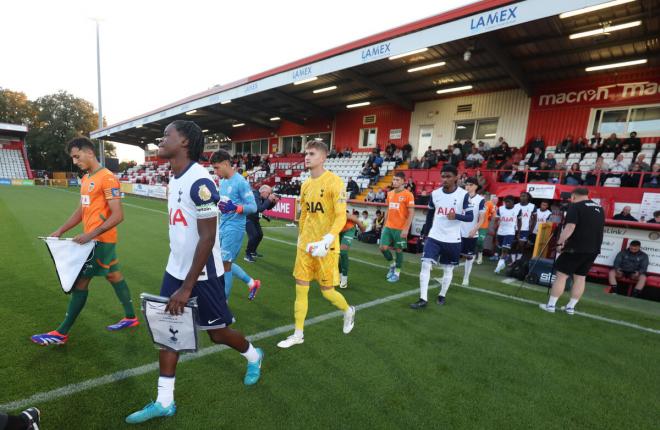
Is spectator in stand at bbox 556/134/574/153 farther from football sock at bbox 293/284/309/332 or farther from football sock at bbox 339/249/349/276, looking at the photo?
football sock at bbox 293/284/309/332

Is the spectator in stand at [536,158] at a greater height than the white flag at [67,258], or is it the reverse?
the spectator in stand at [536,158]

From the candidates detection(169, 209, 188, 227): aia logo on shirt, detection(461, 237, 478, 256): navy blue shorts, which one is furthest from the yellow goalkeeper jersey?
detection(461, 237, 478, 256): navy blue shorts

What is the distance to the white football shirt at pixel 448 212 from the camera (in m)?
4.66

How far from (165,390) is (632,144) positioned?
51.4 ft

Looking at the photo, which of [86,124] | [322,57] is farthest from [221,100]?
[86,124]

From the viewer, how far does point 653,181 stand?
29.9ft

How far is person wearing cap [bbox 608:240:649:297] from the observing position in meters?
6.57

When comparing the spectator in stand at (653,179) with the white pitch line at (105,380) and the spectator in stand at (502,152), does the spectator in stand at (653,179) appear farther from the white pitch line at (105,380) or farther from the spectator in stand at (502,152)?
the white pitch line at (105,380)

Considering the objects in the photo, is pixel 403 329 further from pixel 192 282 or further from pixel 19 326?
pixel 19 326

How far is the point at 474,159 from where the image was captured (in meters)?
13.9

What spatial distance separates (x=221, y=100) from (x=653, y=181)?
19.9 metres

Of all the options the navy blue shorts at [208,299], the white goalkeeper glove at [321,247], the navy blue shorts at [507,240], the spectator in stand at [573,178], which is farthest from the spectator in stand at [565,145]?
the navy blue shorts at [208,299]

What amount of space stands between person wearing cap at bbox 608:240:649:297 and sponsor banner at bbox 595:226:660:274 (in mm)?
125

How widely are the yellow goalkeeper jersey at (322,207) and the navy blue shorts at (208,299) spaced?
1.27 metres
